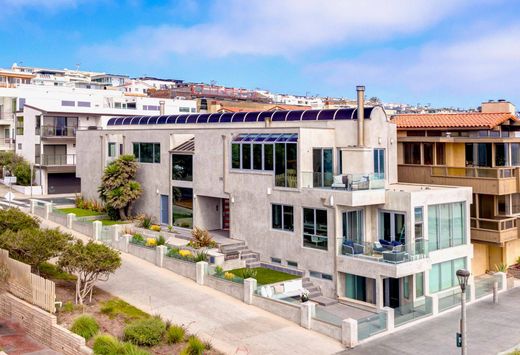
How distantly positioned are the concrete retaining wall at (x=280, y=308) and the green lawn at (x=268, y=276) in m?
1.94

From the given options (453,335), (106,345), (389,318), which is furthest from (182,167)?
(453,335)

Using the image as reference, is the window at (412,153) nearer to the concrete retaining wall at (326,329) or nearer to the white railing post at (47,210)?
the concrete retaining wall at (326,329)

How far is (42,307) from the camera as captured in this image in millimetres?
20422

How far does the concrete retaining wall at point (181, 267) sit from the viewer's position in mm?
25531

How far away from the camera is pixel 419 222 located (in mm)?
24031

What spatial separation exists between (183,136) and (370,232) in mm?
13530

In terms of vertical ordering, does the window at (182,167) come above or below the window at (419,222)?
above

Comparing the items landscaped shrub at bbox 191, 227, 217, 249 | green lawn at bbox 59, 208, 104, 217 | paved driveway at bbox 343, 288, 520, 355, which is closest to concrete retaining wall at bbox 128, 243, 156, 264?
landscaped shrub at bbox 191, 227, 217, 249

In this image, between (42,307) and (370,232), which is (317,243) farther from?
(42,307)

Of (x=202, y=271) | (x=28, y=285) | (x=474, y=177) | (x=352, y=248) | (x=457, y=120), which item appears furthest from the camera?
(x=457, y=120)

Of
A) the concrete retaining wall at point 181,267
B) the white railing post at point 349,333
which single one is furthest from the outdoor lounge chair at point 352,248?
the concrete retaining wall at point 181,267

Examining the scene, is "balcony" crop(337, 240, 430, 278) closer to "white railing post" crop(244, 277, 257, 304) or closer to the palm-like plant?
"white railing post" crop(244, 277, 257, 304)

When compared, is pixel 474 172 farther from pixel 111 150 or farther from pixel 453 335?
pixel 111 150

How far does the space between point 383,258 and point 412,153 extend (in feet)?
37.2
